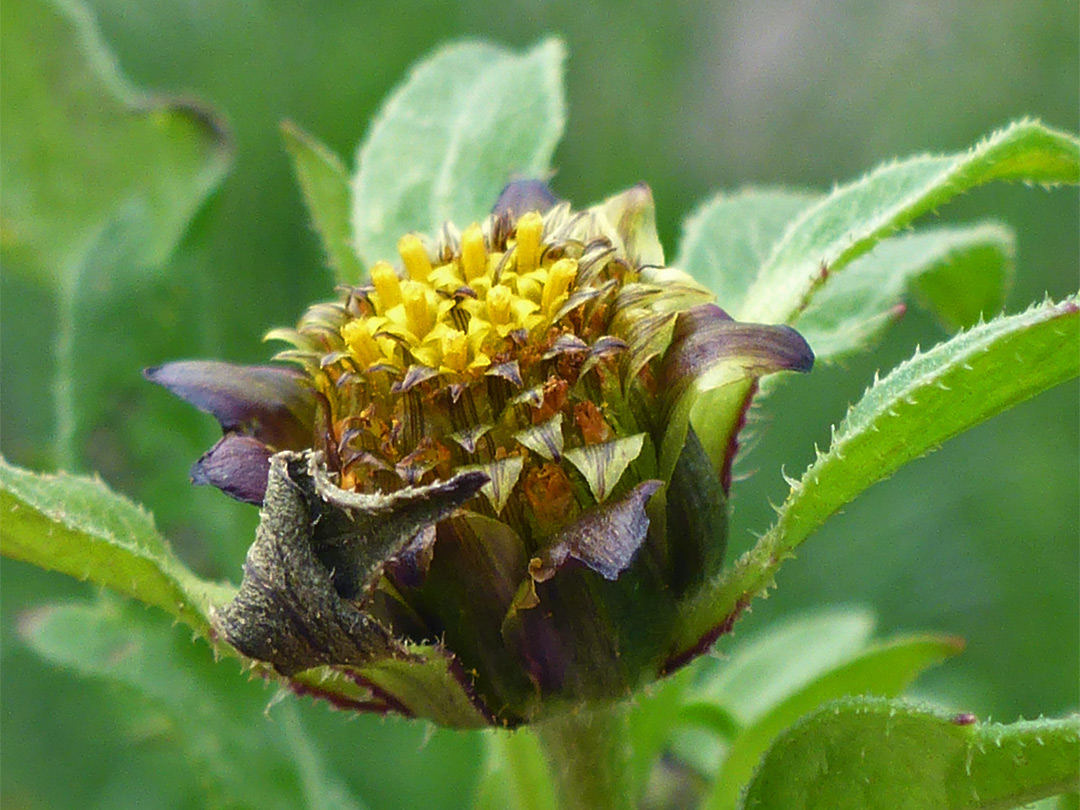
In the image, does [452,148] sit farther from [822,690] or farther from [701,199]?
[701,199]

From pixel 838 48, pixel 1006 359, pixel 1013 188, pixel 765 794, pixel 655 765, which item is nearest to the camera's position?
pixel 1006 359

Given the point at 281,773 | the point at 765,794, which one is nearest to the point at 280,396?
the point at 765,794

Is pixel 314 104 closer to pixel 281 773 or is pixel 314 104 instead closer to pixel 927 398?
pixel 281 773

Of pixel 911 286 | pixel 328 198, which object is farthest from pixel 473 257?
pixel 911 286

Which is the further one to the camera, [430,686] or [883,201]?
[883,201]

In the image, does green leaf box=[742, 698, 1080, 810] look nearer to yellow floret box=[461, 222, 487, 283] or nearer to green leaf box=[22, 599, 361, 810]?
yellow floret box=[461, 222, 487, 283]

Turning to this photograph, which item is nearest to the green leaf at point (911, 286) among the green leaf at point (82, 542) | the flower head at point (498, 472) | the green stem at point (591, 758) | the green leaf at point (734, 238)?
the green leaf at point (734, 238)

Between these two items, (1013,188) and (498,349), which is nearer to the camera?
(498,349)
